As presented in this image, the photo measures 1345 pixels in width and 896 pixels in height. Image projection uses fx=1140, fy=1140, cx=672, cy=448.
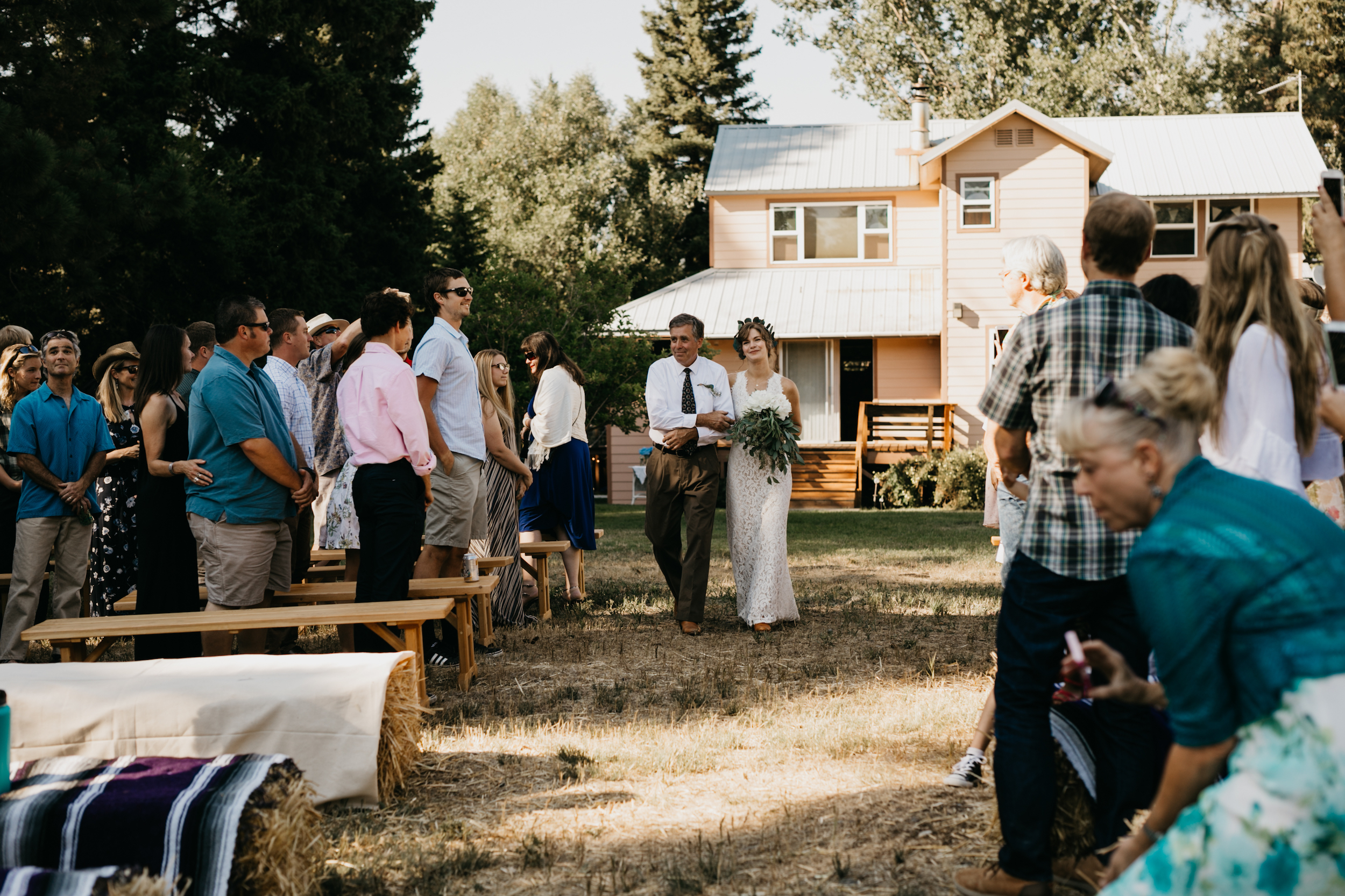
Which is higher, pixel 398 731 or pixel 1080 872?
pixel 398 731

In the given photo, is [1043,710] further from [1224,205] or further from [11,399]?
[1224,205]

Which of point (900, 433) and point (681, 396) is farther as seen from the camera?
point (900, 433)

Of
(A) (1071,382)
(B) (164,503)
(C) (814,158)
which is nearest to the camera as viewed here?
(A) (1071,382)

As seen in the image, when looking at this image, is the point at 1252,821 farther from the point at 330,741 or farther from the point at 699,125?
the point at 699,125

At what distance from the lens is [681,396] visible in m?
8.41

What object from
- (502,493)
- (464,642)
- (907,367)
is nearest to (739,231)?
(907,367)

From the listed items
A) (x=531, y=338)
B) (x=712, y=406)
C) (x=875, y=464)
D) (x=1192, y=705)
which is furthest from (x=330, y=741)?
(x=875, y=464)

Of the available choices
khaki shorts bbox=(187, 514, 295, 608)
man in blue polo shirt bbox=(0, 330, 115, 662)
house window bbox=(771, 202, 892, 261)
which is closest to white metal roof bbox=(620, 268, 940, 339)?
house window bbox=(771, 202, 892, 261)

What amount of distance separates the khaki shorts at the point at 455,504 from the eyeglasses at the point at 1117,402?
5.32 meters

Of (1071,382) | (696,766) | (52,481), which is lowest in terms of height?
(696,766)

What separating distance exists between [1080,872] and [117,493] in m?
6.91

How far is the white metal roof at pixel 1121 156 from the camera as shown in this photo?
2406 cm

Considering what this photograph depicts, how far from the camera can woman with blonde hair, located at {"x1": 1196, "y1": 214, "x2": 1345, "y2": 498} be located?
3330mm

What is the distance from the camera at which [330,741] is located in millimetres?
4562
